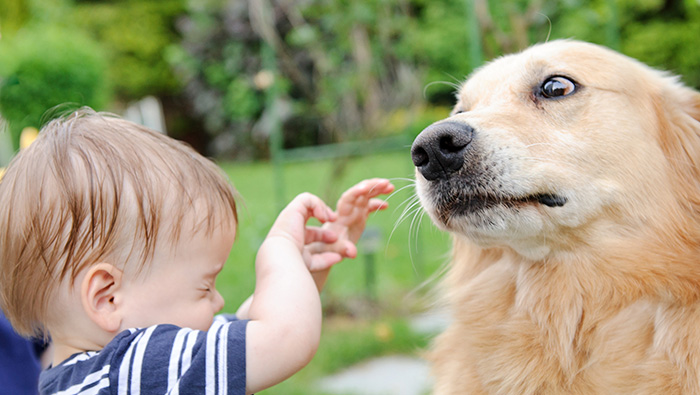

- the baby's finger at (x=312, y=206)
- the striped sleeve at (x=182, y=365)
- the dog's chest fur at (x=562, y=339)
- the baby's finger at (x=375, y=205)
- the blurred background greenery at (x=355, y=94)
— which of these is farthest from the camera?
the blurred background greenery at (x=355, y=94)

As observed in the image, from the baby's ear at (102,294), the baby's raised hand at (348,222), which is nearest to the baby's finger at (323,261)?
the baby's raised hand at (348,222)

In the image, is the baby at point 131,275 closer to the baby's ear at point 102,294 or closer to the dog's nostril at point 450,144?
the baby's ear at point 102,294

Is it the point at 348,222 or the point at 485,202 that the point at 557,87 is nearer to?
the point at 485,202

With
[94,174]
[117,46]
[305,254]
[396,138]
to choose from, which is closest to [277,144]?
[396,138]

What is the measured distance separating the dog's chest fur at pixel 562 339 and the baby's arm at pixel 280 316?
0.54 meters

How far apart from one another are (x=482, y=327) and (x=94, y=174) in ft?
3.63

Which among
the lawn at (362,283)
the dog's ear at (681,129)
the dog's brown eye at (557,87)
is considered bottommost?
the lawn at (362,283)

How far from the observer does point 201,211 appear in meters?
1.40

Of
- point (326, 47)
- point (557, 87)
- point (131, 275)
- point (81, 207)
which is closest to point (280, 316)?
point (131, 275)

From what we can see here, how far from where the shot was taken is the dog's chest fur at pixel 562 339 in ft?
4.64

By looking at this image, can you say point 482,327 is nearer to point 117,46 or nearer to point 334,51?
point 334,51

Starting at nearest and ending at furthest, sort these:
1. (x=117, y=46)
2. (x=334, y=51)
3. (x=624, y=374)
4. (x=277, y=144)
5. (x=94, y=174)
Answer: (x=94, y=174), (x=624, y=374), (x=277, y=144), (x=334, y=51), (x=117, y=46)

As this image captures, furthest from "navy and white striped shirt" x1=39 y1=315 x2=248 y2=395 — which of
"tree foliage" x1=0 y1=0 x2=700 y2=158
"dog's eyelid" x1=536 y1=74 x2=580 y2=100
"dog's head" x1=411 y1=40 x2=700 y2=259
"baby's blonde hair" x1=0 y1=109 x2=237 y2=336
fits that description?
"tree foliage" x1=0 y1=0 x2=700 y2=158

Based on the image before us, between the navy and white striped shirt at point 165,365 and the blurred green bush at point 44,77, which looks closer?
the navy and white striped shirt at point 165,365
